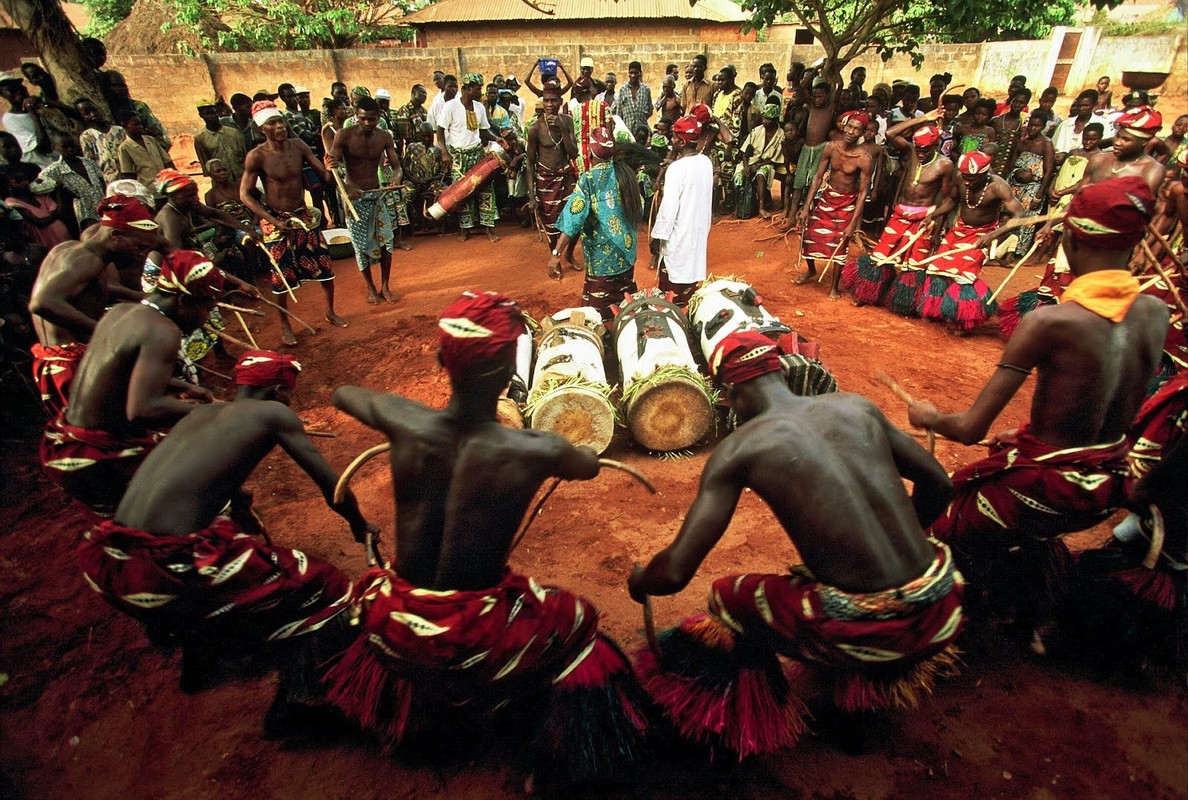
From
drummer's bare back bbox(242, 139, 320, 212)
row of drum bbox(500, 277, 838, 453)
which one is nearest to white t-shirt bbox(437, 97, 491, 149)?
Answer: drummer's bare back bbox(242, 139, 320, 212)

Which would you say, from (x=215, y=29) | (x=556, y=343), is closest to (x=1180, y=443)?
(x=556, y=343)

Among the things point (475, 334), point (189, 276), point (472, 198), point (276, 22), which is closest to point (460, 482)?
point (475, 334)

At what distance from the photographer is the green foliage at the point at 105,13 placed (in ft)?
67.6

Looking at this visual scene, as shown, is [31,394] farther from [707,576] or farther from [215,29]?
[215,29]

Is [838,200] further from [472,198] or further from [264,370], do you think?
[264,370]

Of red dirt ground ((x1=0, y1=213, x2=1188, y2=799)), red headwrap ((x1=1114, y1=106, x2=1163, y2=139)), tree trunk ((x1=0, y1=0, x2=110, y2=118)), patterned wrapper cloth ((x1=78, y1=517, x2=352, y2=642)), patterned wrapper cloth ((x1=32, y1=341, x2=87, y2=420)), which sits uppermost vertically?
tree trunk ((x1=0, y1=0, x2=110, y2=118))

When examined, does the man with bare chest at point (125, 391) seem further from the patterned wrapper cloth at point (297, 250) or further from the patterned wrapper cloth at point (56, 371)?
the patterned wrapper cloth at point (297, 250)

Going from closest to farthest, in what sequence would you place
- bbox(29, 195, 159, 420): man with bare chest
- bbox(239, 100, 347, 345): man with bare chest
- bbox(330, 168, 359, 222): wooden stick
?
bbox(29, 195, 159, 420): man with bare chest
bbox(239, 100, 347, 345): man with bare chest
bbox(330, 168, 359, 222): wooden stick

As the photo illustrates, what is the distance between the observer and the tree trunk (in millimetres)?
7254

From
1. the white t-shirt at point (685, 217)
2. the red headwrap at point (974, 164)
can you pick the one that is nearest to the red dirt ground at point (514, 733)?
the white t-shirt at point (685, 217)

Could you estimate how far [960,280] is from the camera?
640cm

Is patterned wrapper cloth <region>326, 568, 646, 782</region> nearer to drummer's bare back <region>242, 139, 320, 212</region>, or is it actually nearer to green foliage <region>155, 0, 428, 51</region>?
drummer's bare back <region>242, 139, 320, 212</region>

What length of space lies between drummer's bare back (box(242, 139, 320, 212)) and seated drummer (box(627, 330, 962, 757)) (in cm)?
570

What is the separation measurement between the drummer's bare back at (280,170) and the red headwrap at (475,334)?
5.30 m
